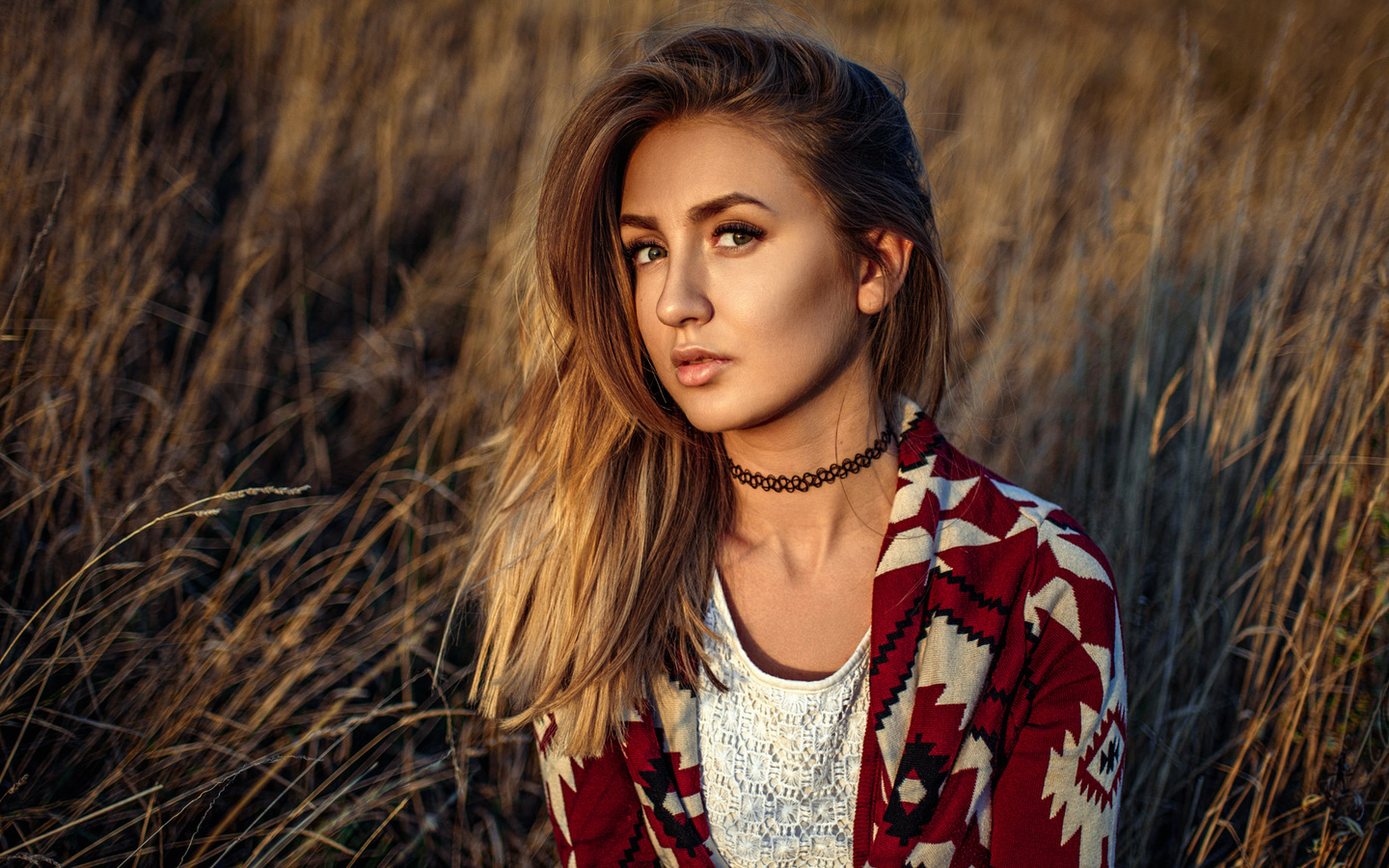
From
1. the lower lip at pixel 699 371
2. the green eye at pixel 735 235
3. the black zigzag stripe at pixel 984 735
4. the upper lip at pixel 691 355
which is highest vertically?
the green eye at pixel 735 235

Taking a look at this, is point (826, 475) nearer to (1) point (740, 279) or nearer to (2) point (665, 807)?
(1) point (740, 279)

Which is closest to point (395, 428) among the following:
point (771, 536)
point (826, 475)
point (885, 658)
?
point (771, 536)

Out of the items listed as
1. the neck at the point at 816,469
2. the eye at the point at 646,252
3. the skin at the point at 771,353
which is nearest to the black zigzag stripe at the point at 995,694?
the skin at the point at 771,353

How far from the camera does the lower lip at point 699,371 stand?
148 centimetres

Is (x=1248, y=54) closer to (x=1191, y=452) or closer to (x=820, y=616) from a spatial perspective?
(x=1191, y=452)

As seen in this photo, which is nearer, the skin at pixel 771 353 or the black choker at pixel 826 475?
the skin at pixel 771 353

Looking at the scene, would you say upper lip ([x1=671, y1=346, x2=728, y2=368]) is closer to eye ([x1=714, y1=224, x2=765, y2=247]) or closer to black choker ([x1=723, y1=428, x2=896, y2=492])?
eye ([x1=714, y1=224, x2=765, y2=247])

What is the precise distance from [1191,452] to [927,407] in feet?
2.86

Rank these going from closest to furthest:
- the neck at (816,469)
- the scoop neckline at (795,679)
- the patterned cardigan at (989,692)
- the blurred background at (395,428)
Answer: the patterned cardigan at (989,692), the scoop neckline at (795,679), the neck at (816,469), the blurred background at (395,428)

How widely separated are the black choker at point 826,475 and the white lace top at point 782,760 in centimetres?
31

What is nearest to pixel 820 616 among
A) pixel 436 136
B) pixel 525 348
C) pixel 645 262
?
pixel 645 262

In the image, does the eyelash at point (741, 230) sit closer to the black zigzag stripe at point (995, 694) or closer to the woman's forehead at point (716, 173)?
the woman's forehead at point (716, 173)

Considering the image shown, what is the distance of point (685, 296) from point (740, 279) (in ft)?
0.33

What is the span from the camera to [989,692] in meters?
1.46
